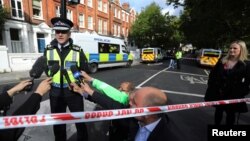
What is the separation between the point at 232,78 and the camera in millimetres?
3189

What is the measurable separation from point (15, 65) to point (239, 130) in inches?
561

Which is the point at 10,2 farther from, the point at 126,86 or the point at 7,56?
the point at 126,86

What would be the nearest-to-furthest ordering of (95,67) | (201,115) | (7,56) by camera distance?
(201,115) → (7,56) → (95,67)

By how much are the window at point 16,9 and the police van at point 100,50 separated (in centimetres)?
771

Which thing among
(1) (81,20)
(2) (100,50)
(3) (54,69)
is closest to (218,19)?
(2) (100,50)

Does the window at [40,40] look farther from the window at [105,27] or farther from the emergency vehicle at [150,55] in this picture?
the window at [105,27]

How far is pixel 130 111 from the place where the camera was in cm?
160

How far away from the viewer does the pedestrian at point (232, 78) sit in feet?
10.3

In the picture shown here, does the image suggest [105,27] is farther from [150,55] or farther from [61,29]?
[61,29]

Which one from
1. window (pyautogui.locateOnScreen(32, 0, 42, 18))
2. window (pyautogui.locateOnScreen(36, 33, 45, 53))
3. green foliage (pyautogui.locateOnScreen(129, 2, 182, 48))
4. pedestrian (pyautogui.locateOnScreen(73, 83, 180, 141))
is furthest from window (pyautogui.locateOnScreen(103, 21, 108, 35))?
pedestrian (pyautogui.locateOnScreen(73, 83, 180, 141))

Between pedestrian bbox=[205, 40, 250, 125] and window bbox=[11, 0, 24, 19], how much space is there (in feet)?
58.3

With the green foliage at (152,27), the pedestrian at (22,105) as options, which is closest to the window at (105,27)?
the green foliage at (152,27)

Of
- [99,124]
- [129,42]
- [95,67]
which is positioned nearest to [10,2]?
[95,67]

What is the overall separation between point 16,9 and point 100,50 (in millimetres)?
8527
